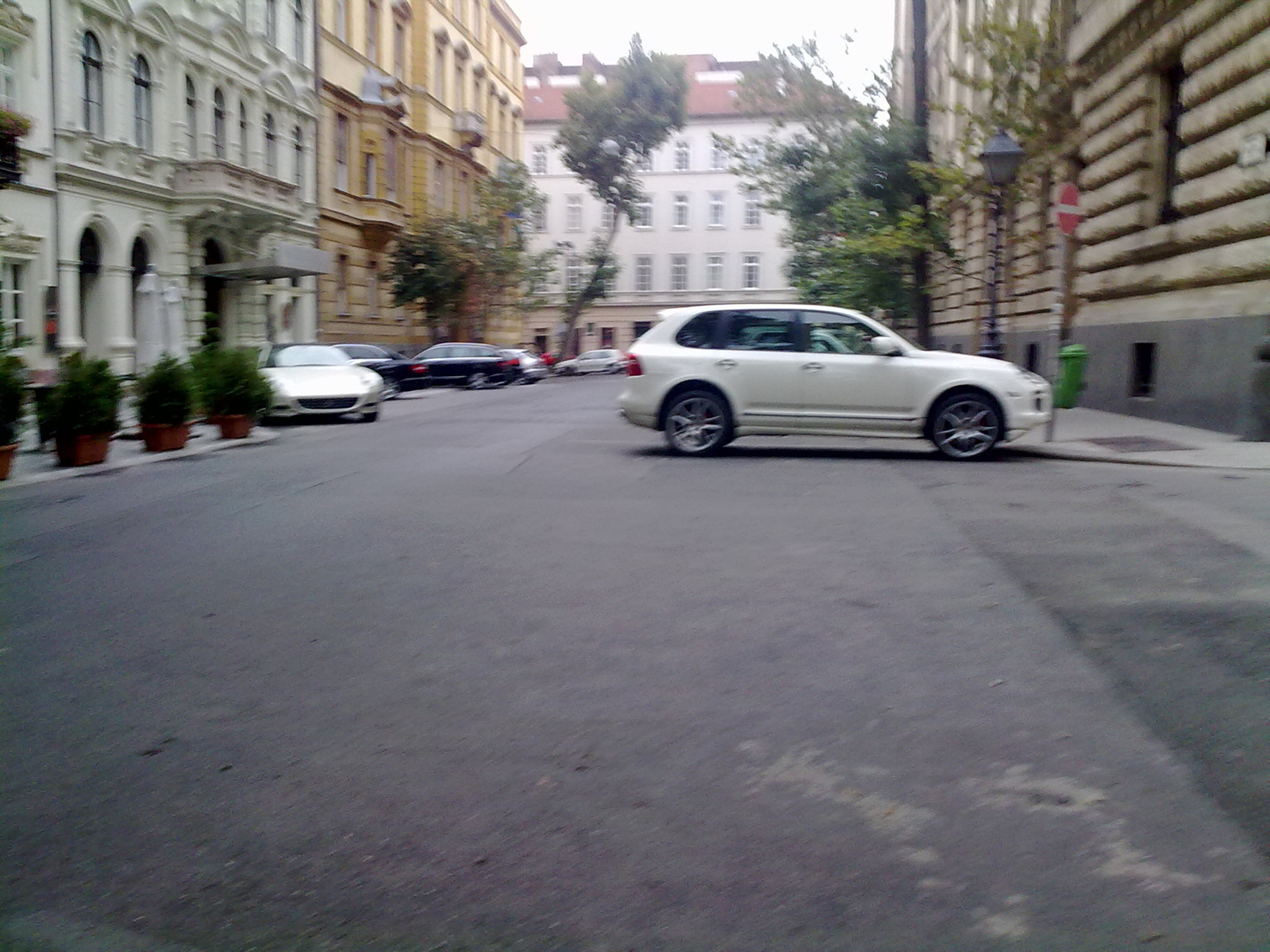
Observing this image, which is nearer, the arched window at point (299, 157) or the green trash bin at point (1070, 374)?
the green trash bin at point (1070, 374)

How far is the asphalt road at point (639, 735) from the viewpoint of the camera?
309 centimetres

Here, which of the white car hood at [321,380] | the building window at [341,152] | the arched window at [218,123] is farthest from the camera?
the building window at [341,152]

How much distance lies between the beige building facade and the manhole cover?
0.94m

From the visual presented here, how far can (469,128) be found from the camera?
5375 centimetres

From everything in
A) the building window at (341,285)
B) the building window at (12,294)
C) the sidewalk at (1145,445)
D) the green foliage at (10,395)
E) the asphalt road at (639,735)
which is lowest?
the asphalt road at (639,735)

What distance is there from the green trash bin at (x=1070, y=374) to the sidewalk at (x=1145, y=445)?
160 centimetres

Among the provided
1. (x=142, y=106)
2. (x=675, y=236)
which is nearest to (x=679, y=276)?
(x=675, y=236)

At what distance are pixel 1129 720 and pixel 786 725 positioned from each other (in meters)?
1.17

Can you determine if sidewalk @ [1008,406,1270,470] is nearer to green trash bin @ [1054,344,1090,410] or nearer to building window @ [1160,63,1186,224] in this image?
green trash bin @ [1054,344,1090,410]

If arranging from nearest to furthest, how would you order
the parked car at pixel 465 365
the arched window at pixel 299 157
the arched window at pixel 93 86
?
the arched window at pixel 93 86, the parked car at pixel 465 365, the arched window at pixel 299 157

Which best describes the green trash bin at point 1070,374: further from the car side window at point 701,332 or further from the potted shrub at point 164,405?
the potted shrub at point 164,405

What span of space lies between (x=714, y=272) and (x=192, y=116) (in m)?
49.7

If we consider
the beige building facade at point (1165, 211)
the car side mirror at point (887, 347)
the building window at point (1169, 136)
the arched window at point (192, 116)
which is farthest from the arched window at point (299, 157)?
the car side mirror at point (887, 347)

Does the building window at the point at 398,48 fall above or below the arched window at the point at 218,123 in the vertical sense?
above
